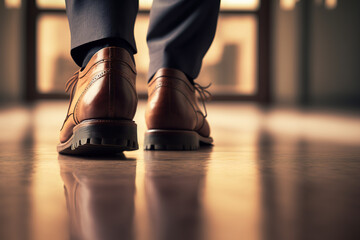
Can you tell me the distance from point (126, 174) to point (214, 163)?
0.16 meters

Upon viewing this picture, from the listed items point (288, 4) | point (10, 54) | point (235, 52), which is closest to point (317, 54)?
point (288, 4)

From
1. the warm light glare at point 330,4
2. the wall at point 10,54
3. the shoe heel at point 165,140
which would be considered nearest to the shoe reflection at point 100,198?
the shoe heel at point 165,140

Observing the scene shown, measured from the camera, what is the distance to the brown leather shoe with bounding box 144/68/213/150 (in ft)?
2.62

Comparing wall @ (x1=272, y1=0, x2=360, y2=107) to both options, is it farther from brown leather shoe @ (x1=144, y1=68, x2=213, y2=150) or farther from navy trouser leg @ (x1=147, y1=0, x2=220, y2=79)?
brown leather shoe @ (x1=144, y1=68, x2=213, y2=150)

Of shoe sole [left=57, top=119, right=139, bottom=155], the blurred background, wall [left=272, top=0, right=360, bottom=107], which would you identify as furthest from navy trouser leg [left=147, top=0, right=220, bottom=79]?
the blurred background

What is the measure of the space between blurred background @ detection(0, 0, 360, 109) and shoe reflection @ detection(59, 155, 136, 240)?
16.1 feet

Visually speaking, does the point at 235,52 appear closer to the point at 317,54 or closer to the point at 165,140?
the point at 317,54

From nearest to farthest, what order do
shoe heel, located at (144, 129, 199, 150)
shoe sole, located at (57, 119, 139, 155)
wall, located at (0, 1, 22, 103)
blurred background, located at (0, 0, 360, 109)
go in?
shoe sole, located at (57, 119, 139, 155)
shoe heel, located at (144, 129, 199, 150)
wall, located at (0, 1, 22, 103)
blurred background, located at (0, 0, 360, 109)

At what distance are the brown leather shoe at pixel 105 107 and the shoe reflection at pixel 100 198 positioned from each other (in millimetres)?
46

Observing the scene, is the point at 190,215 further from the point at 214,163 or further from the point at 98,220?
the point at 214,163

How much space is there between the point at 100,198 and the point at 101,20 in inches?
15.9

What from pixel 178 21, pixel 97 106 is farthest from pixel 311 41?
pixel 97 106

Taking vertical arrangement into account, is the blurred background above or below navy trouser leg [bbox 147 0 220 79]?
above

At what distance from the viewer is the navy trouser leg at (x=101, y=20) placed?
0.69m
